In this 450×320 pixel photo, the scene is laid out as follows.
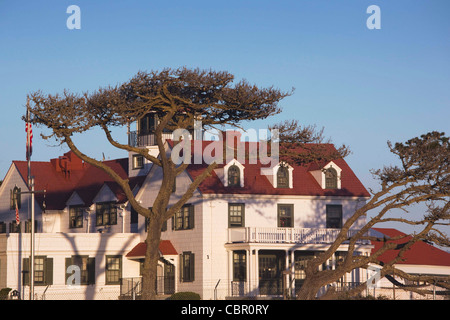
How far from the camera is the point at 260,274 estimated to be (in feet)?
167

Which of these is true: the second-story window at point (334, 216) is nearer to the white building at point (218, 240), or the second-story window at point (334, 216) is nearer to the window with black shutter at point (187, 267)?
the white building at point (218, 240)

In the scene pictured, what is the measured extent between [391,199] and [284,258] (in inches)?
517

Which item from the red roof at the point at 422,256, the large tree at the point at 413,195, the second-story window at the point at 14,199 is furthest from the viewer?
the second-story window at the point at 14,199

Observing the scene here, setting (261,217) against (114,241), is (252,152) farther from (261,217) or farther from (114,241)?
(114,241)

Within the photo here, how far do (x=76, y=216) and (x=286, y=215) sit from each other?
16.5 m

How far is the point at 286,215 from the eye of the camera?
172ft

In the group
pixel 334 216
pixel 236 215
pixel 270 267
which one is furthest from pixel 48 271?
pixel 334 216

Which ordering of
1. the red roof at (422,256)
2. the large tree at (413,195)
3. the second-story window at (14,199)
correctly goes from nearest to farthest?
the large tree at (413,195)
the red roof at (422,256)
the second-story window at (14,199)

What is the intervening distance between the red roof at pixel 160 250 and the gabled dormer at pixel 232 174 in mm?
5396

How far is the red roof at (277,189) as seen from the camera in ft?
169

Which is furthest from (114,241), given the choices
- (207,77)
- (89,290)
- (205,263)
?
(207,77)

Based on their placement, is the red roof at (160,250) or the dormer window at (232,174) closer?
the red roof at (160,250)

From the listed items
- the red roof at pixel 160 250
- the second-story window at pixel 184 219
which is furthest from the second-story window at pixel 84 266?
the second-story window at pixel 184 219

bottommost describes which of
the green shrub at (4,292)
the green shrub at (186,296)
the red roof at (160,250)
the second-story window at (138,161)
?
the green shrub at (186,296)
